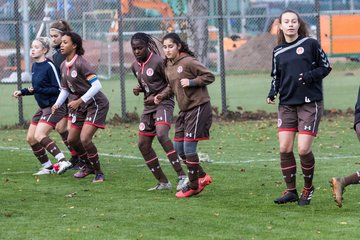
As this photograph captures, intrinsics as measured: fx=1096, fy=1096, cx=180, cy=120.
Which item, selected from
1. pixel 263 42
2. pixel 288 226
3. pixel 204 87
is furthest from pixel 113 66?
pixel 288 226

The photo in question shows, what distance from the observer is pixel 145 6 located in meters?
22.8

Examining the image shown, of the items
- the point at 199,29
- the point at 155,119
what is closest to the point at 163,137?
the point at 155,119

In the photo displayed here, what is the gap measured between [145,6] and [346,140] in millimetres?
6950

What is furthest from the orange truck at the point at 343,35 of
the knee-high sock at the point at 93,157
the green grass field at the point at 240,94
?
the knee-high sock at the point at 93,157

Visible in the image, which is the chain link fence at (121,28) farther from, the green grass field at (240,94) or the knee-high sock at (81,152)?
the knee-high sock at (81,152)

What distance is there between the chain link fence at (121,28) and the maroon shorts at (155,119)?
8.92 metres

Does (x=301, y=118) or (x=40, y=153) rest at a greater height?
(x=301, y=118)

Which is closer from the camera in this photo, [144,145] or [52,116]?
[144,145]

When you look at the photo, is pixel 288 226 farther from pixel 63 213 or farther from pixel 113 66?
pixel 113 66

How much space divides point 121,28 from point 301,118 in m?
11.3

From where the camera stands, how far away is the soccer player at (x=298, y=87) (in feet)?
33.7

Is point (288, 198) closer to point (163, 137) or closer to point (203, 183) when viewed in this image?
point (203, 183)

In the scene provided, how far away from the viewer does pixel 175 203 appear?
1083 centimetres

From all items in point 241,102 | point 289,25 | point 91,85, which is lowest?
point 241,102
